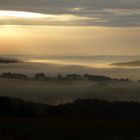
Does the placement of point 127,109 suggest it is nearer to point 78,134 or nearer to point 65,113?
point 65,113

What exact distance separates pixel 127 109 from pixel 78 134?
57.7 m

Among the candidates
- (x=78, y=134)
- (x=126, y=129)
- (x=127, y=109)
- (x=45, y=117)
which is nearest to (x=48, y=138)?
(x=78, y=134)

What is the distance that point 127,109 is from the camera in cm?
11081

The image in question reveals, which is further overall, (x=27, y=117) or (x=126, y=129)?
(x=27, y=117)

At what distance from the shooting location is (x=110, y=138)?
5144 cm

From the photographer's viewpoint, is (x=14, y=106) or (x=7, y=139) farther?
(x=14, y=106)

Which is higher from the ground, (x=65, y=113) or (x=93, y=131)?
(x=93, y=131)

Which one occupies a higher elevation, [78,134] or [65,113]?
[78,134]

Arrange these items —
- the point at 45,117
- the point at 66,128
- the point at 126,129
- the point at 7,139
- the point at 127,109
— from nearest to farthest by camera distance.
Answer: the point at 7,139 < the point at 126,129 < the point at 66,128 < the point at 45,117 < the point at 127,109

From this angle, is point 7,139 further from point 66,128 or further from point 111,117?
point 111,117

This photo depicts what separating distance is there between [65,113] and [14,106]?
811 cm

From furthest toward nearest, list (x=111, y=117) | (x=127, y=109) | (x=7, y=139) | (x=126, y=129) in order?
(x=127, y=109), (x=111, y=117), (x=126, y=129), (x=7, y=139)

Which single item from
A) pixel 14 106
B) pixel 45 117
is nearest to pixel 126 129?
pixel 45 117

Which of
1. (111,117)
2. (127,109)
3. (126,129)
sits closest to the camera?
(126,129)
